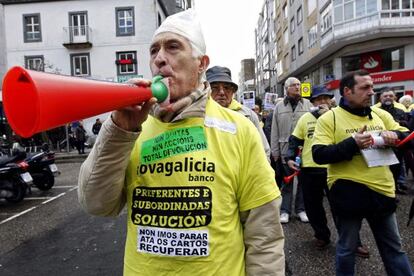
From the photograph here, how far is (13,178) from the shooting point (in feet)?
26.5

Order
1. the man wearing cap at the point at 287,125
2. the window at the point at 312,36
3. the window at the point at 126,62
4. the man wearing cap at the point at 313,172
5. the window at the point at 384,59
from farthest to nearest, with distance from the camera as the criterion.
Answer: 1. the window at the point at 312,36
2. the window at the point at 126,62
3. the window at the point at 384,59
4. the man wearing cap at the point at 287,125
5. the man wearing cap at the point at 313,172

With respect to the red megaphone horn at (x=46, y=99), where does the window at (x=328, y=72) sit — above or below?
above

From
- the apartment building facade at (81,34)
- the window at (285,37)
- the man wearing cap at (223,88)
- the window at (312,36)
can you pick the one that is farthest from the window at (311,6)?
the man wearing cap at (223,88)

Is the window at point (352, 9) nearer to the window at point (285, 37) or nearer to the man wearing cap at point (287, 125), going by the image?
the window at point (285, 37)

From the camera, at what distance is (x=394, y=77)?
24.0 meters

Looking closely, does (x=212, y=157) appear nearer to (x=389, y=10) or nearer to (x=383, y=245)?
(x=383, y=245)

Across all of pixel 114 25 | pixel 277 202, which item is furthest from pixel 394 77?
pixel 277 202

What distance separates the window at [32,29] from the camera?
101 feet

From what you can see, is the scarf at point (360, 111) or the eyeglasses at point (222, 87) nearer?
the scarf at point (360, 111)

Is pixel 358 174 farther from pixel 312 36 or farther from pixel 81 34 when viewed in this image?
pixel 312 36

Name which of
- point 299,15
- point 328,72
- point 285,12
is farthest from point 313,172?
point 285,12

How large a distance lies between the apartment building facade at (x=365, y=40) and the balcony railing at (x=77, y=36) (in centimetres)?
1759

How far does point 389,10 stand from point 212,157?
2564 cm

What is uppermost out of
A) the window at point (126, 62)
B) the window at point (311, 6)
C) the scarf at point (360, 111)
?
the window at point (311, 6)
